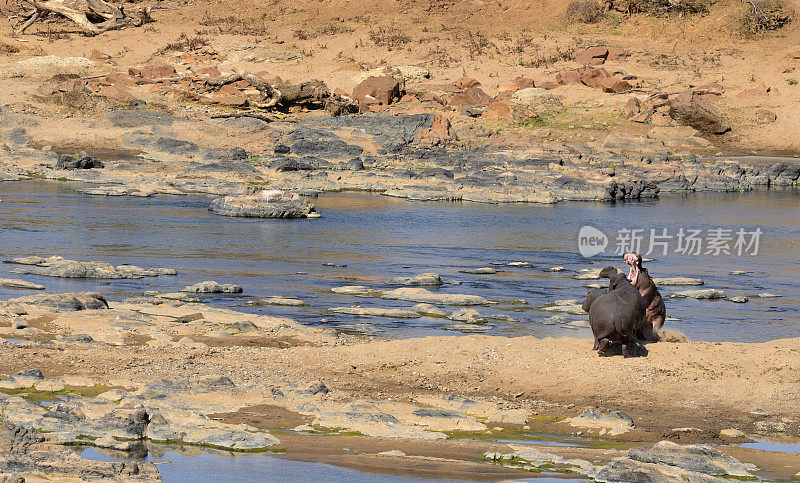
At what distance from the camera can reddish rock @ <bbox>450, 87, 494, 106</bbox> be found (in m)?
31.5

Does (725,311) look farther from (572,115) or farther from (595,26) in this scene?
(595,26)

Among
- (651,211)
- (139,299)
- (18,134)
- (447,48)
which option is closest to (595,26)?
(447,48)

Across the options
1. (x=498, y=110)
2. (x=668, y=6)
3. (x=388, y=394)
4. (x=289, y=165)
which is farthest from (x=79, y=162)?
(x=668, y=6)

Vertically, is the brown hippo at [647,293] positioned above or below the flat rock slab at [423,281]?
above

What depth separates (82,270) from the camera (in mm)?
13617

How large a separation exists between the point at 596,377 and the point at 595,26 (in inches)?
1294

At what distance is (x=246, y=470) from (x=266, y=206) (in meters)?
14.8

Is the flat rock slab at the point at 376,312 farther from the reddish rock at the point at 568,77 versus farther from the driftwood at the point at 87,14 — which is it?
the driftwood at the point at 87,14

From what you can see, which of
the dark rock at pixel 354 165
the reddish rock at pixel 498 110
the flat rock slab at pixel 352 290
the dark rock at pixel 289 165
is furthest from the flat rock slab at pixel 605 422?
the reddish rock at pixel 498 110

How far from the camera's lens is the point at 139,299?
1208 cm

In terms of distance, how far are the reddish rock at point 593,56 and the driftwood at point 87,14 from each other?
1763cm

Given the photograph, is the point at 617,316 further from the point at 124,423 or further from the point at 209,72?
the point at 209,72

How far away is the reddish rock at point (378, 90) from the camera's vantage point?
31.6 m

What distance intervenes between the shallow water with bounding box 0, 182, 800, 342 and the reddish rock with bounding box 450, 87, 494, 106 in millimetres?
8429
